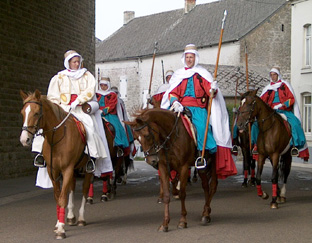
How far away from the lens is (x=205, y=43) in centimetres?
4647

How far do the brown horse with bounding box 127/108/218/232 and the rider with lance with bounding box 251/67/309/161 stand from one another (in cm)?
410

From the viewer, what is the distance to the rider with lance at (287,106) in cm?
1248

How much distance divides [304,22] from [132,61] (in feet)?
84.0

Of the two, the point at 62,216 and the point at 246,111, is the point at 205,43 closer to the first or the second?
the point at 246,111

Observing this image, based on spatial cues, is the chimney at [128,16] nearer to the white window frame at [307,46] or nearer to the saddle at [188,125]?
the white window frame at [307,46]

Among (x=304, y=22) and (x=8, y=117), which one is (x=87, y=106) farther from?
(x=304, y=22)

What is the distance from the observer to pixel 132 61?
53500 millimetres

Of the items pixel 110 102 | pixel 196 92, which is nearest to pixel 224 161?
pixel 196 92

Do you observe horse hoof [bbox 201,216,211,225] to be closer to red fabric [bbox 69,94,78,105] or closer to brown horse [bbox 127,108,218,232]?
brown horse [bbox 127,108,218,232]

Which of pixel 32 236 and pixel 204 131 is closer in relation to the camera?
pixel 32 236

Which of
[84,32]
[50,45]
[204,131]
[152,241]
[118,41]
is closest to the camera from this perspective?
[152,241]

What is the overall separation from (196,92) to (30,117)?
2.70m

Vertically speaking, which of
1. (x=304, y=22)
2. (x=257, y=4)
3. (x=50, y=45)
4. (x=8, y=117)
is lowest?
(x=8, y=117)

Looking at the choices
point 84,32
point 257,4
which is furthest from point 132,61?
point 84,32
